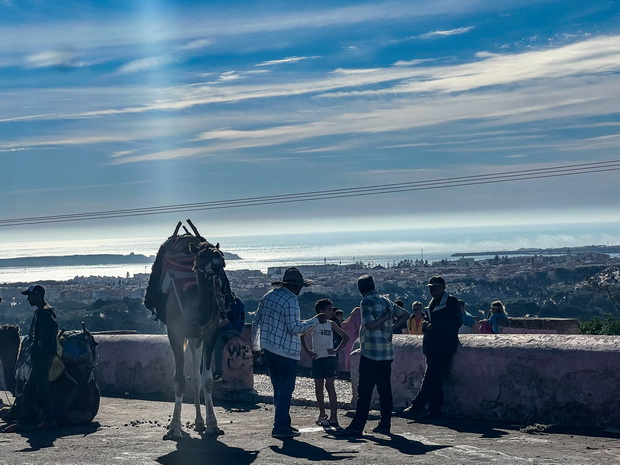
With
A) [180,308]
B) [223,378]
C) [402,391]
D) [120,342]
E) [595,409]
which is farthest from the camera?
[120,342]

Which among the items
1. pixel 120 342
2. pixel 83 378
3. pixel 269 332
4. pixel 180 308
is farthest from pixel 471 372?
pixel 120 342

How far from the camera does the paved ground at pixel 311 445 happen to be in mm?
9695

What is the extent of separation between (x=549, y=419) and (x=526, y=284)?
7877cm

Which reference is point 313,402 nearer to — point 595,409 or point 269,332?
point 269,332

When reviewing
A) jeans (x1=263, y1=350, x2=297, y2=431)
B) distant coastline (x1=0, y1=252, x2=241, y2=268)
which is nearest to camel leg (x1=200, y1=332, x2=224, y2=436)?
jeans (x1=263, y1=350, x2=297, y2=431)

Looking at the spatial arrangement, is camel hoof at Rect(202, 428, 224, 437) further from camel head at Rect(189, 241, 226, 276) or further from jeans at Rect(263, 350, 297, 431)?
camel head at Rect(189, 241, 226, 276)

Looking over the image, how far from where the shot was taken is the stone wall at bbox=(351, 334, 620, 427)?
36.3 feet

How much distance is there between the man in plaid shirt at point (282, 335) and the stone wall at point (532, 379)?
204cm

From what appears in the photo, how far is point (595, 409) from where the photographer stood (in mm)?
11109

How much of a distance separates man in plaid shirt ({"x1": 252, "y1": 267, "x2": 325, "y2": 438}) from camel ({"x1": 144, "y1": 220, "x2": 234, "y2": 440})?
0.73m

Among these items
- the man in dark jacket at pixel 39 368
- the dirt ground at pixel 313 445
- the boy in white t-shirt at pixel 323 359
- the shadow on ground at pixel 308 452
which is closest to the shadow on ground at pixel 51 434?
the dirt ground at pixel 313 445

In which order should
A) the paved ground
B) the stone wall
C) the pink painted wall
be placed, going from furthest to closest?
the pink painted wall, the stone wall, the paved ground

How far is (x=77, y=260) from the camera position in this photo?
162375mm

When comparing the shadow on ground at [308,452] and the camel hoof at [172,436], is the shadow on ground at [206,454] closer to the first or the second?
the camel hoof at [172,436]
